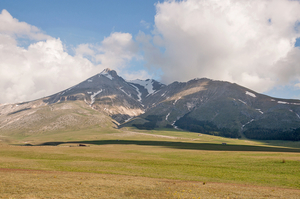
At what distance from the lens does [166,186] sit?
3061 centimetres

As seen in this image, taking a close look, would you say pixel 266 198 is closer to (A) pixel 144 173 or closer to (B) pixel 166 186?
(B) pixel 166 186

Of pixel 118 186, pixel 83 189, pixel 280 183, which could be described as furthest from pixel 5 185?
pixel 280 183

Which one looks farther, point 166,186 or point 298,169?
point 298,169

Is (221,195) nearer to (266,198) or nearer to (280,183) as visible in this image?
(266,198)

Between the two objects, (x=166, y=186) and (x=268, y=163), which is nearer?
(x=166, y=186)

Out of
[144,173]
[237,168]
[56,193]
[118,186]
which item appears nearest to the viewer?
[56,193]

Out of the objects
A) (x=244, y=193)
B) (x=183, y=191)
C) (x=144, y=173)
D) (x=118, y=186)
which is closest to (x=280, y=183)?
(x=244, y=193)

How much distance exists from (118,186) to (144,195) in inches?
209

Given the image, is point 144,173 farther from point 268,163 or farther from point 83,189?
point 268,163

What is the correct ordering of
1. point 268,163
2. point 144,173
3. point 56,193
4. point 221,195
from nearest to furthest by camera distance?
point 56,193 < point 221,195 < point 144,173 < point 268,163

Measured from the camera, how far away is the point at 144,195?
83.3ft

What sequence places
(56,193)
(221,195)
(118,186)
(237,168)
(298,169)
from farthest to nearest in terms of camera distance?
1. (237,168)
2. (298,169)
3. (118,186)
4. (221,195)
5. (56,193)

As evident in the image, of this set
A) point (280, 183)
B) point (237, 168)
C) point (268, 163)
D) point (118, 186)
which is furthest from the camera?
point (268, 163)

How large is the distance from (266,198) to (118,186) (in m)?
19.4
